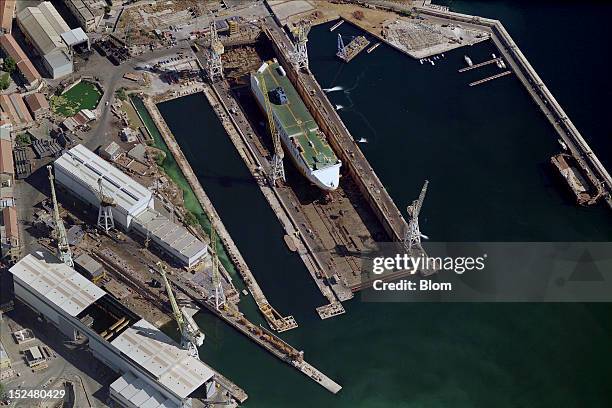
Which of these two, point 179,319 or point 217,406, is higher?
point 179,319

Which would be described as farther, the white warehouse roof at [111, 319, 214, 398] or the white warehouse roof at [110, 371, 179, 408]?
the white warehouse roof at [110, 371, 179, 408]

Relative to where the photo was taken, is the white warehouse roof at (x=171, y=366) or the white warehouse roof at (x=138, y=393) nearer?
the white warehouse roof at (x=171, y=366)

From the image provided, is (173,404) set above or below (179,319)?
below

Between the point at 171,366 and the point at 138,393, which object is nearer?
the point at 138,393

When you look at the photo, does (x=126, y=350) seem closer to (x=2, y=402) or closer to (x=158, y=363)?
(x=158, y=363)

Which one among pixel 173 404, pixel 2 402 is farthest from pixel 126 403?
pixel 2 402

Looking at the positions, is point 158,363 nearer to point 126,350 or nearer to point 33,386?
point 126,350

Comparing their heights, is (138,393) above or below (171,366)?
below

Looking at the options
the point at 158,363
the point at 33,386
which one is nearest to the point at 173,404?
the point at 158,363
